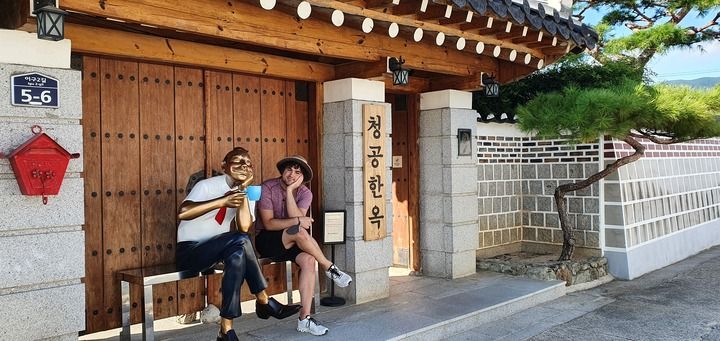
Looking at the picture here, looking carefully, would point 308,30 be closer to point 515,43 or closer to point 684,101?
point 515,43

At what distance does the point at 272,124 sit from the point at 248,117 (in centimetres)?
30

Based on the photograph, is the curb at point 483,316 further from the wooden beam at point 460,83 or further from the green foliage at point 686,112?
→ the wooden beam at point 460,83

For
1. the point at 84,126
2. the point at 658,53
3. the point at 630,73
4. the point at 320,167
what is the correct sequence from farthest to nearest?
the point at 658,53, the point at 630,73, the point at 320,167, the point at 84,126

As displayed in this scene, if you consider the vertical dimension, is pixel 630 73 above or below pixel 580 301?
above

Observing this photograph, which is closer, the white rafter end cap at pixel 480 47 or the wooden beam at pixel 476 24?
the wooden beam at pixel 476 24

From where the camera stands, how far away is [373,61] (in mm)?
6152

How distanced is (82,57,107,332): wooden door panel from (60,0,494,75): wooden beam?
0.96 metres

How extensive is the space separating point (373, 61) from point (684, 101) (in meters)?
4.15

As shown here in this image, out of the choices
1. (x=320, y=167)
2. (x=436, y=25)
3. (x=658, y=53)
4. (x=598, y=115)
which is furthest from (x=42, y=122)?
(x=658, y=53)

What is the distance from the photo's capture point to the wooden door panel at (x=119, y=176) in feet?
16.5

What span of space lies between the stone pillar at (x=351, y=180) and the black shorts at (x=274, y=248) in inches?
31.5

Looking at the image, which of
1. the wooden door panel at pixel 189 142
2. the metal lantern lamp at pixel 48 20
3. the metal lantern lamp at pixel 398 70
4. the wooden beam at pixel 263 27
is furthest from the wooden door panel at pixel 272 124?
the metal lantern lamp at pixel 48 20

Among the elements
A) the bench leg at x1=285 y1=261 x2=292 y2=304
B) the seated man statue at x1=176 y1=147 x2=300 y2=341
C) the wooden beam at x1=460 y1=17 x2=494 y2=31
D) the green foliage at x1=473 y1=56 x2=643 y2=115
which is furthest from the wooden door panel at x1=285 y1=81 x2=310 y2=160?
the green foliage at x1=473 y1=56 x2=643 y2=115

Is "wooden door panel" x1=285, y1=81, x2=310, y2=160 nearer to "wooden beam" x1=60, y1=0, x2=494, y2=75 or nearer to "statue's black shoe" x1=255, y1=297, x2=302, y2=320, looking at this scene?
"wooden beam" x1=60, y1=0, x2=494, y2=75
